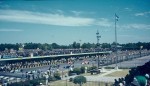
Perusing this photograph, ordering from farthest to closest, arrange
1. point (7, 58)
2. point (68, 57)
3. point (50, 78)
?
1. point (68, 57)
2. point (7, 58)
3. point (50, 78)

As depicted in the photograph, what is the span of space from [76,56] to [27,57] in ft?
89.6

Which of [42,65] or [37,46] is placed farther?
[37,46]

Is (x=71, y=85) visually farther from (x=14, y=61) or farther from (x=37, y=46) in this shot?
(x=37, y=46)

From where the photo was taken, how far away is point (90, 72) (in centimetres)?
4425

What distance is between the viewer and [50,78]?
113 feet

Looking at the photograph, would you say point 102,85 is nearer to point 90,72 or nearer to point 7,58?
point 90,72

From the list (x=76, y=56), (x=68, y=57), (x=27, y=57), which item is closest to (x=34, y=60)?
(x=27, y=57)

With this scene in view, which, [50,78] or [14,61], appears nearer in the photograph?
[50,78]

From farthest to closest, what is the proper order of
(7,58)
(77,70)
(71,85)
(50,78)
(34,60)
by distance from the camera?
(34,60) < (7,58) < (77,70) < (50,78) < (71,85)

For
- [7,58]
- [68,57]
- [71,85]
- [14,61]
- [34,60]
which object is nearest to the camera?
[71,85]

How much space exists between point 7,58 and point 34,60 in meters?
11.5

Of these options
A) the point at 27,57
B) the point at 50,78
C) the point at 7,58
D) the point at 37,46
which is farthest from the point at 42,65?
the point at 37,46

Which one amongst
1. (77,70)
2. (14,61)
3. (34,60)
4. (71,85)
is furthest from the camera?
(34,60)

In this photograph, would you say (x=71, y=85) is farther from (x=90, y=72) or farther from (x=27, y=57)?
(x=27, y=57)
